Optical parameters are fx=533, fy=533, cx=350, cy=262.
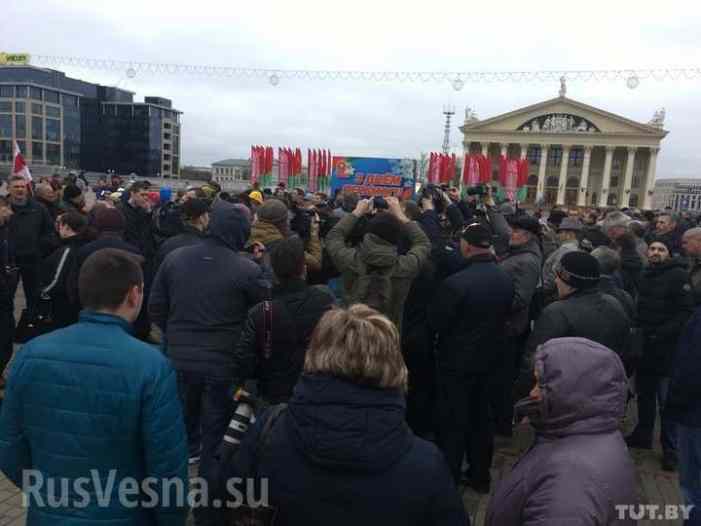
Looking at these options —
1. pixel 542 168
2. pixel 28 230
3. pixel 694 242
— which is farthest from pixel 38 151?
pixel 694 242

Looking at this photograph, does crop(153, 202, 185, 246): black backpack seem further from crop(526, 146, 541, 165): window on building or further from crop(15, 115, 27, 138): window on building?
crop(15, 115, 27, 138): window on building

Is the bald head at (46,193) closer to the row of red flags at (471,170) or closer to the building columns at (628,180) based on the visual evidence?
the row of red flags at (471,170)

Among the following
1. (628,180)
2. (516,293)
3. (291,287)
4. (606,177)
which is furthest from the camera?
(606,177)

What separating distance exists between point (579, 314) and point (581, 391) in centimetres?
189

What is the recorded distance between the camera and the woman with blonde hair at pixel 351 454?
1.50 metres

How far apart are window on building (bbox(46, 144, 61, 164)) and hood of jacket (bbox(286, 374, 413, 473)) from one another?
349ft

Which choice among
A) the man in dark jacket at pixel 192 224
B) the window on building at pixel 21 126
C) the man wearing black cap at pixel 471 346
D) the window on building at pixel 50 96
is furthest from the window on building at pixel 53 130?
the man wearing black cap at pixel 471 346

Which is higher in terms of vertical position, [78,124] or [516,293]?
[78,124]

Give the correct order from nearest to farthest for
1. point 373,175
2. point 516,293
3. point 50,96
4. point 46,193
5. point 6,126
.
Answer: point 516,293 → point 46,193 → point 373,175 → point 6,126 → point 50,96

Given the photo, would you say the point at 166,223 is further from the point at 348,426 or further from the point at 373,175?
the point at 373,175

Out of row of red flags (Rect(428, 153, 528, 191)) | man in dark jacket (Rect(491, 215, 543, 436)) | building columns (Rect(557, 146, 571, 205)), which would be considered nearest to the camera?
man in dark jacket (Rect(491, 215, 543, 436))

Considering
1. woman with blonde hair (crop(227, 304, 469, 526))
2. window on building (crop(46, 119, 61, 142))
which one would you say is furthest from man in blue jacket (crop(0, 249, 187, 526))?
window on building (crop(46, 119, 61, 142))

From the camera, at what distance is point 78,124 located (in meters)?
95.4

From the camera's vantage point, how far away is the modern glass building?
89.2 metres
